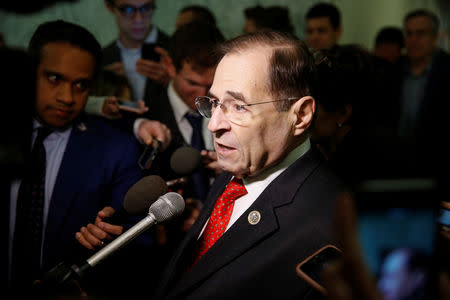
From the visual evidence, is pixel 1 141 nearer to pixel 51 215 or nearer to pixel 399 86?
pixel 51 215


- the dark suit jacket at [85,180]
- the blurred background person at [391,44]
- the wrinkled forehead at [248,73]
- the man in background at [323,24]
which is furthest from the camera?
the man in background at [323,24]

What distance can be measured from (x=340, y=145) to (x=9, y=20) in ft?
5.49

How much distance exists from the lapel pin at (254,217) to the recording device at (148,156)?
23.6 inches

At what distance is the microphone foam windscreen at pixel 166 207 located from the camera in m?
1.20

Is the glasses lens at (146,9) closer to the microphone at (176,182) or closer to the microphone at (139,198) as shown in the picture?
the microphone at (176,182)

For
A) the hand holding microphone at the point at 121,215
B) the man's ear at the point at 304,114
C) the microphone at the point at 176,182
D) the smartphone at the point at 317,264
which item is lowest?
the smartphone at the point at 317,264

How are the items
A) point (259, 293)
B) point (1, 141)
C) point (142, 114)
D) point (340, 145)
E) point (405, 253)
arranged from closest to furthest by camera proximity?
point (405, 253)
point (1, 141)
point (259, 293)
point (340, 145)
point (142, 114)

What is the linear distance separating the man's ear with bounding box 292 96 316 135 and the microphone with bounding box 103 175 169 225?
1.88ft

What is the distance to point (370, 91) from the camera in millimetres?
2234

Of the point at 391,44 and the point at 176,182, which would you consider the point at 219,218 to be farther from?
the point at 391,44

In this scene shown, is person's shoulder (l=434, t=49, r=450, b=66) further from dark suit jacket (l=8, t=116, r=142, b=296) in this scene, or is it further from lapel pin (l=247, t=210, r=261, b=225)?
dark suit jacket (l=8, t=116, r=142, b=296)

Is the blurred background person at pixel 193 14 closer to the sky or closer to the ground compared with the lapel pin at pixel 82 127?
closer to the sky

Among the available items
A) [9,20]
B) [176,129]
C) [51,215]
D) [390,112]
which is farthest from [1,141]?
[390,112]

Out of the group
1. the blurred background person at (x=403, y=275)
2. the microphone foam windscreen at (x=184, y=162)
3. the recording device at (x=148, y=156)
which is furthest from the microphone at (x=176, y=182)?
the blurred background person at (x=403, y=275)
